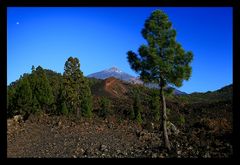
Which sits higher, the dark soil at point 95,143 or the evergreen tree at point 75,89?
the evergreen tree at point 75,89

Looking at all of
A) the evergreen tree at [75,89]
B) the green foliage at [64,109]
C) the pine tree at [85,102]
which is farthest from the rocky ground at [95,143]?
the pine tree at [85,102]

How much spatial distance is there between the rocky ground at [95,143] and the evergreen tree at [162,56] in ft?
7.48

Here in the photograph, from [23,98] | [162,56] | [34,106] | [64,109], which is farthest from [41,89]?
[162,56]

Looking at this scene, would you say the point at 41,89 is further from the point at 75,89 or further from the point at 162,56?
the point at 162,56

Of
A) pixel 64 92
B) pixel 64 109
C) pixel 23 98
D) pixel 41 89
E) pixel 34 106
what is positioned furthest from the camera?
pixel 64 92

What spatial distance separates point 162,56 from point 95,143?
8446 mm

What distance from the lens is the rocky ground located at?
20672 mm

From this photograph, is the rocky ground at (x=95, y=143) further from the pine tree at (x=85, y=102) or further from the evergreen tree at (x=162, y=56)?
the pine tree at (x=85, y=102)

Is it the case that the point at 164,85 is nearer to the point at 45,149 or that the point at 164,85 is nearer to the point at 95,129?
the point at 45,149

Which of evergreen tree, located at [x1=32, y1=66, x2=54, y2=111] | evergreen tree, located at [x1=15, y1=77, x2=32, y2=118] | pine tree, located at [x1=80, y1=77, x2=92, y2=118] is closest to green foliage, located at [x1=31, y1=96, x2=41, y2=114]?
evergreen tree, located at [x1=15, y1=77, x2=32, y2=118]

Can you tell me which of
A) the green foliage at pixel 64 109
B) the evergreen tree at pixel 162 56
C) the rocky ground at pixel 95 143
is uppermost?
the evergreen tree at pixel 162 56

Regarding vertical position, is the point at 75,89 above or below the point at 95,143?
above

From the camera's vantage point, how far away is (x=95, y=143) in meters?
26.8

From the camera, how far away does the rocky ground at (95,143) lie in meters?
20.7
